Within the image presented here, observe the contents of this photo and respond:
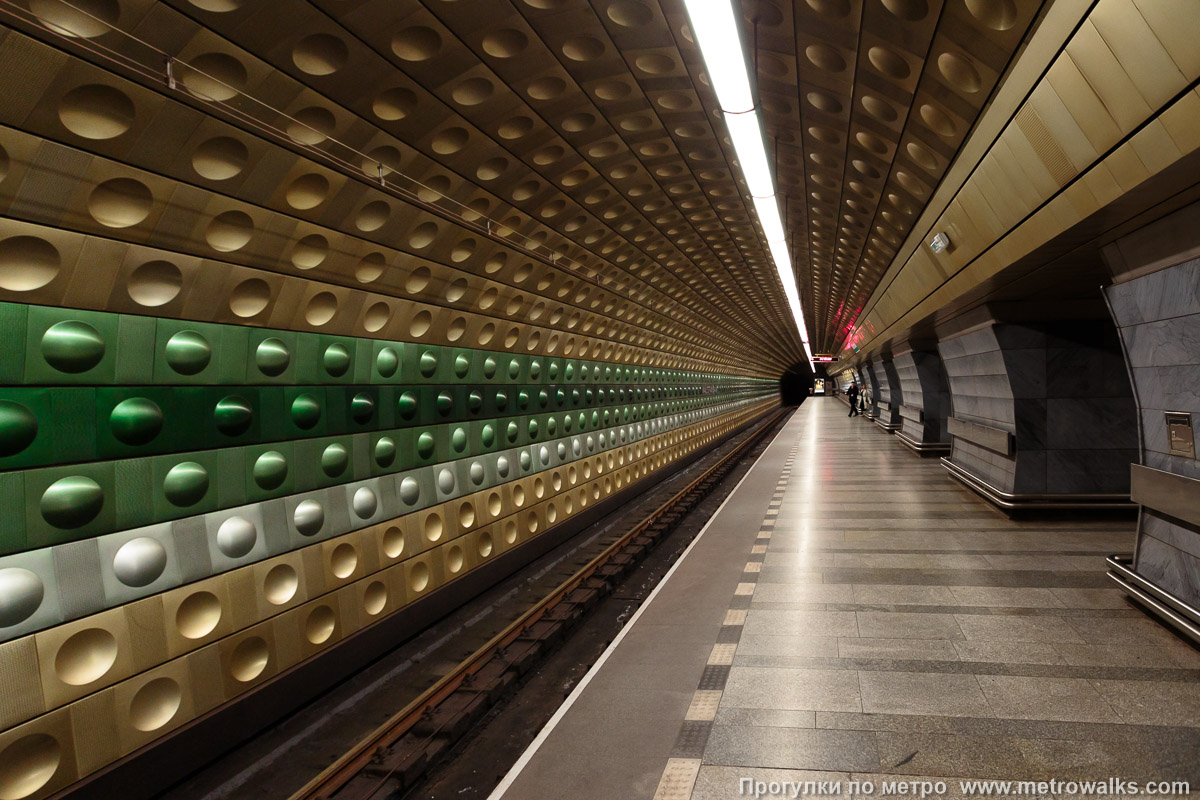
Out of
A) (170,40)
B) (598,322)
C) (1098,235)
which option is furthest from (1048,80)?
(598,322)

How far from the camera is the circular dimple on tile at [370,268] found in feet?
18.9

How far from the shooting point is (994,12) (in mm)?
3836

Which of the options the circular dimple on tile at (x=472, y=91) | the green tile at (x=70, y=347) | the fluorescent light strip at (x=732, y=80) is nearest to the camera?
the green tile at (x=70, y=347)

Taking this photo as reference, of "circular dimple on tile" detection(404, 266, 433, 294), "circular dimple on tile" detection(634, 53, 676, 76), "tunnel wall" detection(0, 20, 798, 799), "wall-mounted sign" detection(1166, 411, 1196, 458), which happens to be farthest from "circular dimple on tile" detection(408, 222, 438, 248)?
"wall-mounted sign" detection(1166, 411, 1196, 458)

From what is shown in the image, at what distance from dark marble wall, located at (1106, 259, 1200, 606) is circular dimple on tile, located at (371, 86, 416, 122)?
5058 mm

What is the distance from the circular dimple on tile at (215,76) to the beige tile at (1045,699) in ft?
18.0

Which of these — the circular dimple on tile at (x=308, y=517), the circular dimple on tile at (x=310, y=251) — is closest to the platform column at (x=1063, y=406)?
the circular dimple on tile at (x=310, y=251)

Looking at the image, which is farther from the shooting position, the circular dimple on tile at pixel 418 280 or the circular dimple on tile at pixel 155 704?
the circular dimple on tile at pixel 418 280

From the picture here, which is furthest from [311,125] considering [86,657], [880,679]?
[880,679]

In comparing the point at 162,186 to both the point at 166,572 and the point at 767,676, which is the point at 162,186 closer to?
the point at 166,572

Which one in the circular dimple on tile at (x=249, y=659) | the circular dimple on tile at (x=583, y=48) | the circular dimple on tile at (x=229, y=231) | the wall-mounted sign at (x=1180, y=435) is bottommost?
the circular dimple on tile at (x=249, y=659)

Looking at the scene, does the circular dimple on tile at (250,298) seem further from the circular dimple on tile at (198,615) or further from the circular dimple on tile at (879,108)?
the circular dimple on tile at (879,108)

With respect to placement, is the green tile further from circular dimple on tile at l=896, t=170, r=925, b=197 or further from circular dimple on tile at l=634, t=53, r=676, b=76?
circular dimple on tile at l=896, t=170, r=925, b=197

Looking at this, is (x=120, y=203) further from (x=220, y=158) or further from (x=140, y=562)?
(x=140, y=562)
